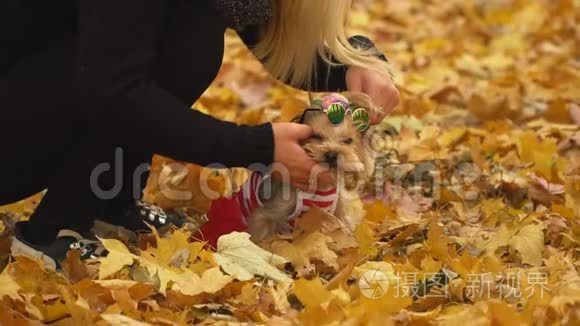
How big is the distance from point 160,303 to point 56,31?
72 centimetres

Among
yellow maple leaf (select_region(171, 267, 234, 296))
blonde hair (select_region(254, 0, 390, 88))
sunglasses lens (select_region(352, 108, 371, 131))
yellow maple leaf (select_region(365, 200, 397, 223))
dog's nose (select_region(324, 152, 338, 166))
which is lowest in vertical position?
yellow maple leaf (select_region(365, 200, 397, 223))

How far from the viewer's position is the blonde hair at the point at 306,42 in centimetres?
238

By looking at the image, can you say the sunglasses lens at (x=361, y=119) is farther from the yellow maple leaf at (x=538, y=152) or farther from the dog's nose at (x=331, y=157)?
the yellow maple leaf at (x=538, y=152)

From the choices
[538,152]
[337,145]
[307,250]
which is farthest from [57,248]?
[538,152]

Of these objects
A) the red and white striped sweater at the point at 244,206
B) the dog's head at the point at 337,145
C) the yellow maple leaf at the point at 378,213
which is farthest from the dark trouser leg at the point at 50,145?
the yellow maple leaf at the point at 378,213

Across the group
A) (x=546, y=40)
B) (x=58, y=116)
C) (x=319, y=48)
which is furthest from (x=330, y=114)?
(x=546, y=40)

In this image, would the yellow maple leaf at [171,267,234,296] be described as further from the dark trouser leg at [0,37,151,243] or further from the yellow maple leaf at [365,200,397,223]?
the yellow maple leaf at [365,200,397,223]

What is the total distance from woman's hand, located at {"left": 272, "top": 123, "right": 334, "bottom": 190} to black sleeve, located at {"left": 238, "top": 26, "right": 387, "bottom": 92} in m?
0.39

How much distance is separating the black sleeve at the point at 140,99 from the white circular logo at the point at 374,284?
0.33 m

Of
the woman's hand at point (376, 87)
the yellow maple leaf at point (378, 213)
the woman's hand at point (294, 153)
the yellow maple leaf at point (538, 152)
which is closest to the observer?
the woman's hand at point (294, 153)

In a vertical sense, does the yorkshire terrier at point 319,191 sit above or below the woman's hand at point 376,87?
below

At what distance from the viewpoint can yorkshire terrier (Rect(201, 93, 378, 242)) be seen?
230cm

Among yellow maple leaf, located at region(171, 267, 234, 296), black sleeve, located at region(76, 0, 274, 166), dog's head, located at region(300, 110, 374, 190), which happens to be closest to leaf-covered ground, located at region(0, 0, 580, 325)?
yellow maple leaf, located at region(171, 267, 234, 296)

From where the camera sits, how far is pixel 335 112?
7.45 feet
